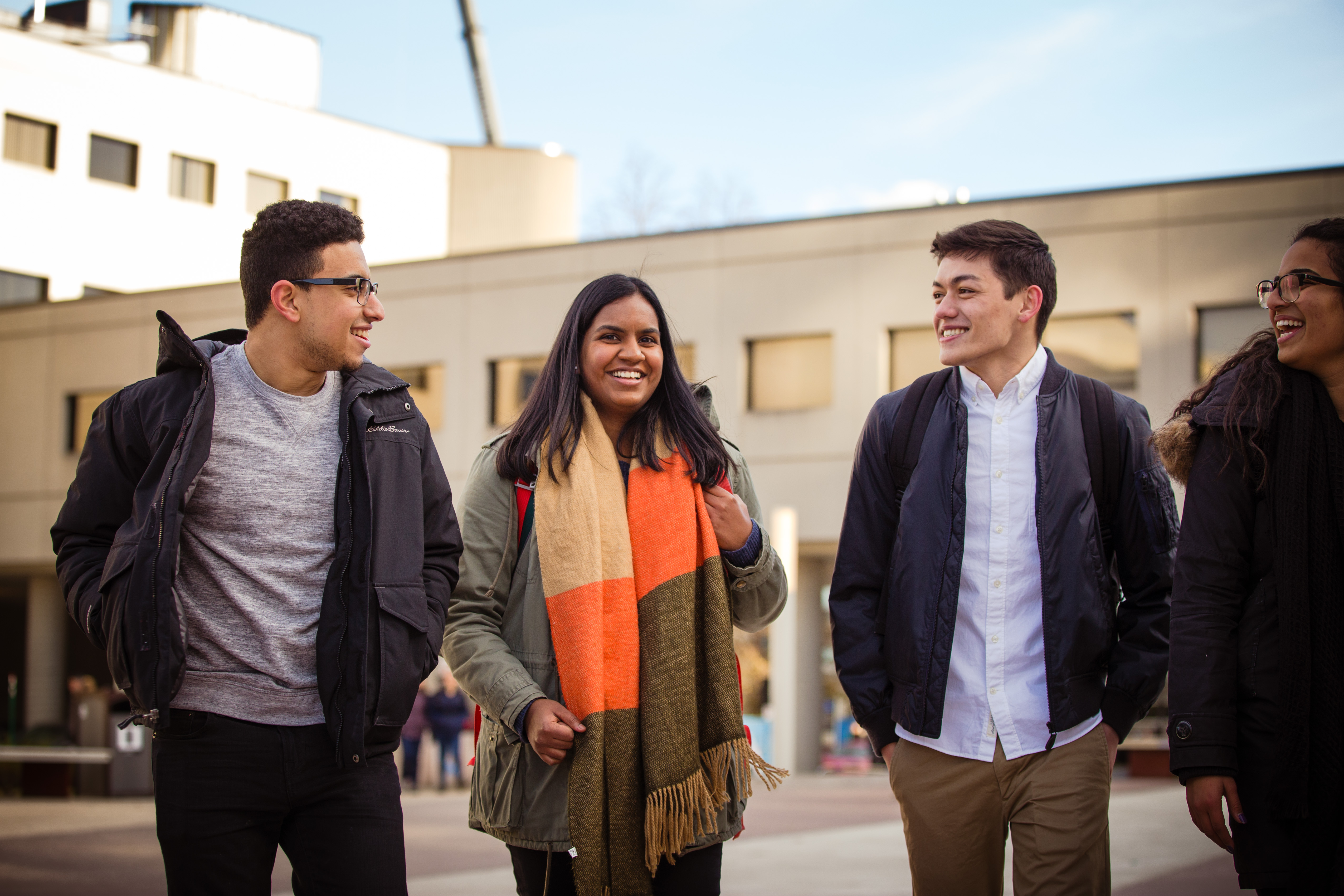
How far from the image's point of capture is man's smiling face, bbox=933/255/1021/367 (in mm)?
3930

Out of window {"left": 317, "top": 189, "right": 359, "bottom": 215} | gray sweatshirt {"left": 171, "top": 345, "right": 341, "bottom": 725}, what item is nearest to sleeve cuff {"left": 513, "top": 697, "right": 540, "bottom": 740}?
gray sweatshirt {"left": 171, "top": 345, "right": 341, "bottom": 725}

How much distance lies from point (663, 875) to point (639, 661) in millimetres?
568

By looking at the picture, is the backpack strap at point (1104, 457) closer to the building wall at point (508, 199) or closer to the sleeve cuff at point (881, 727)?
the sleeve cuff at point (881, 727)

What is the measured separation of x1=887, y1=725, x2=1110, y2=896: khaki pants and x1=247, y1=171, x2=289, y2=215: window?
3421cm

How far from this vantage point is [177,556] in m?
3.14

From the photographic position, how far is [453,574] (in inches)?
140

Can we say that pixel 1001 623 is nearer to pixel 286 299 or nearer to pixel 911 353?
pixel 286 299

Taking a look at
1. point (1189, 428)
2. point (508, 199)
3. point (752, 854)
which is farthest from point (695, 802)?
point (508, 199)

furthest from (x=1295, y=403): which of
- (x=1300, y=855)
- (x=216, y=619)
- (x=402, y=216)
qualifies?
(x=402, y=216)

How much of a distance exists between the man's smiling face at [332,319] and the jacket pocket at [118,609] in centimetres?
67

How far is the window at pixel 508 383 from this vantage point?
25.6m

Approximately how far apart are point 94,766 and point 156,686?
60.7 feet

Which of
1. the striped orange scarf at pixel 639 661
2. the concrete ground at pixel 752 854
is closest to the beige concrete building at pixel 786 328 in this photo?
the concrete ground at pixel 752 854

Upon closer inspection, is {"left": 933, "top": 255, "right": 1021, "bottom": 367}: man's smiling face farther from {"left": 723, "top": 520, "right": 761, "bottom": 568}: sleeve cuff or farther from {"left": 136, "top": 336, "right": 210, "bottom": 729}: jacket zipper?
{"left": 136, "top": 336, "right": 210, "bottom": 729}: jacket zipper
